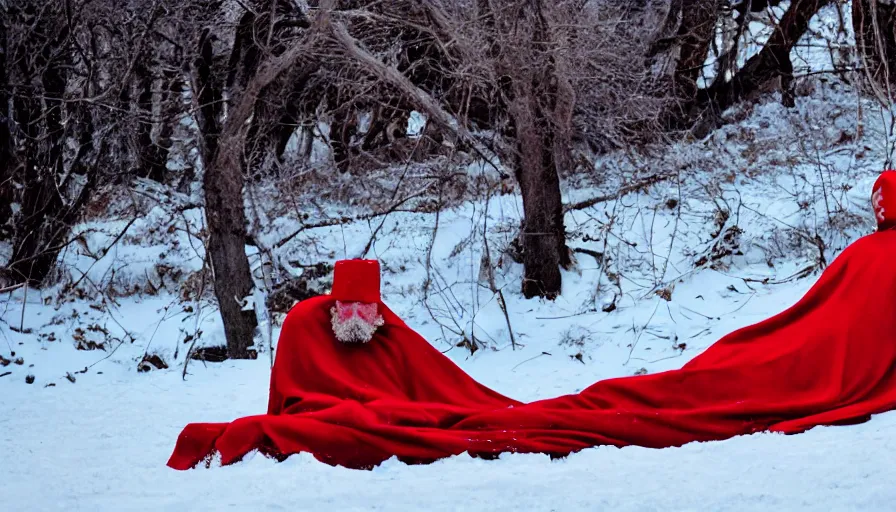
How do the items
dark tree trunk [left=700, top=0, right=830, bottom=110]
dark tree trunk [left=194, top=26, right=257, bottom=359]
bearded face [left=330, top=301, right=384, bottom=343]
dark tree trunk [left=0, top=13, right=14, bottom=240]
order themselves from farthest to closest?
dark tree trunk [left=700, top=0, right=830, bottom=110] < dark tree trunk [left=0, top=13, right=14, bottom=240] < dark tree trunk [left=194, top=26, right=257, bottom=359] < bearded face [left=330, top=301, right=384, bottom=343]

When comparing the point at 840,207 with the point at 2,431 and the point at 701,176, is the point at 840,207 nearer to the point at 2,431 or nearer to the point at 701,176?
the point at 701,176

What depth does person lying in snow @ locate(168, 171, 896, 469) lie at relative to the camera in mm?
4137

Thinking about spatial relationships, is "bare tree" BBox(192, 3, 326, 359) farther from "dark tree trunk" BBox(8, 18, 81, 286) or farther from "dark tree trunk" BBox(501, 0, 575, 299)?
"dark tree trunk" BBox(8, 18, 81, 286)

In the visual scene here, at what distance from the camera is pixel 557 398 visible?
468 centimetres

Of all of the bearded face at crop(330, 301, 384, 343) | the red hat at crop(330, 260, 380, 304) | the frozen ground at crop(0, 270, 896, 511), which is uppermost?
the red hat at crop(330, 260, 380, 304)

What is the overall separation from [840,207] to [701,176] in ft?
5.91

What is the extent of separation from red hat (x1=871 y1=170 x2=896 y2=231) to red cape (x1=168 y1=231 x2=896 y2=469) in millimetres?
81

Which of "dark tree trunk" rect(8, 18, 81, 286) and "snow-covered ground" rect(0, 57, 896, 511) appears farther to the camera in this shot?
"dark tree trunk" rect(8, 18, 81, 286)

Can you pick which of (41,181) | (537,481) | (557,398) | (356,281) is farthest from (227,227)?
(537,481)

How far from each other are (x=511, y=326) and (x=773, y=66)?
4855 millimetres

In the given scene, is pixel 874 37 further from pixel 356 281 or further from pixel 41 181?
pixel 41 181

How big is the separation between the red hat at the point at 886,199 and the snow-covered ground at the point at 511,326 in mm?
1145

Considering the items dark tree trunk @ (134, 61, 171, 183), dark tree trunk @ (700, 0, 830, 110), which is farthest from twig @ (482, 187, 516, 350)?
dark tree trunk @ (700, 0, 830, 110)

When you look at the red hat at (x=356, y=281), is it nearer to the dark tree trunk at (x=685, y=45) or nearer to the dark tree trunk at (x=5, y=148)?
the dark tree trunk at (x=5, y=148)
